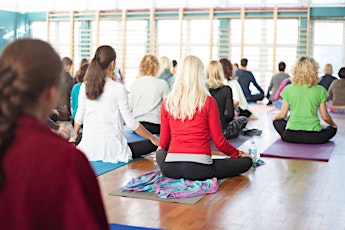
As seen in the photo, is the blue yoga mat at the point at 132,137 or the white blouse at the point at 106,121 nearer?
the white blouse at the point at 106,121

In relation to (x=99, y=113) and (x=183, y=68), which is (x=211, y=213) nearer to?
(x=183, y=68)

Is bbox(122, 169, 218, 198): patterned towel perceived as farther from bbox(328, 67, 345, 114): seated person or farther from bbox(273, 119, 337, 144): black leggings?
bbox(328, 67, 345, 114): seated person

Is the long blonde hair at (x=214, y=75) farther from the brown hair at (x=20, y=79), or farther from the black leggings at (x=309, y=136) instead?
the brown hair at (x=20, y=79)

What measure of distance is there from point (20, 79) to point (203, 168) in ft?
9.66

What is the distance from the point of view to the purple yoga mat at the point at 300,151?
5.49 m

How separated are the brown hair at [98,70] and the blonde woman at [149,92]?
1519mm

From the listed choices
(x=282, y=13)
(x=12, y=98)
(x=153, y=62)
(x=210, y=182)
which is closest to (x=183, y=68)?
(x=210, y=182)

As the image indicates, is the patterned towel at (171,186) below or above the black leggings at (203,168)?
below

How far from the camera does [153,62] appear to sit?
6.36m

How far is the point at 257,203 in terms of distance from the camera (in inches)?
149

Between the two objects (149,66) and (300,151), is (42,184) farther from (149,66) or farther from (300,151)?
(149,66)

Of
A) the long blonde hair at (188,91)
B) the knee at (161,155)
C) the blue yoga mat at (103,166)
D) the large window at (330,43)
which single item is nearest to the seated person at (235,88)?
the blue yoga mat at (103,166)

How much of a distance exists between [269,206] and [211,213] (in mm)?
449

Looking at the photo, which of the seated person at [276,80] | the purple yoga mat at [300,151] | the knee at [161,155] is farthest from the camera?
the seated person at [276,80]
